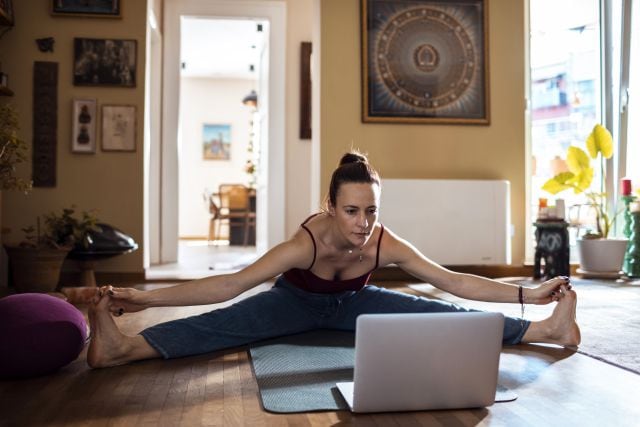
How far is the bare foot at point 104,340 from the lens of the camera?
1911 mm

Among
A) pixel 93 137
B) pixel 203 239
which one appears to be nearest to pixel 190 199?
pixel 203 239

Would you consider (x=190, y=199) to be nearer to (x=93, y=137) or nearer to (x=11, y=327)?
(x=93, y=137)

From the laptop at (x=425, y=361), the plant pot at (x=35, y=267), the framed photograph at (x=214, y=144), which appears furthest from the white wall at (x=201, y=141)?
the laptop at (x=425, y=361)

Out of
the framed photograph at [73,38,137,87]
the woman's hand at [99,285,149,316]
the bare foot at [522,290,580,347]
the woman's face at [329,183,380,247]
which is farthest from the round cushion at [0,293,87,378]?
the framed photograph at [73,38,137,87]

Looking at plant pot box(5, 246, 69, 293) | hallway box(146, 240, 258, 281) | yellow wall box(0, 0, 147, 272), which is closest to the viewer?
plant pot box(5, 246, 69, 293)

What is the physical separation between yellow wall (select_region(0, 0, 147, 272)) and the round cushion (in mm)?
2711

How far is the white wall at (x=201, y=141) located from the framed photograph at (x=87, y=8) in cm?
623

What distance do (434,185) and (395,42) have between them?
1.11 meters

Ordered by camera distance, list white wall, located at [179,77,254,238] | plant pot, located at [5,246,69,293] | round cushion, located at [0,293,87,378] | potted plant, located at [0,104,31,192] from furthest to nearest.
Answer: white wall, located at [179,77,254,238] → plant pot, located at [5,246,69,293] → potted plant, located at [0,104,31,192] → round cushion, located at [0,293,87,378]

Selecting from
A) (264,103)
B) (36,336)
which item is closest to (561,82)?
(264,103)

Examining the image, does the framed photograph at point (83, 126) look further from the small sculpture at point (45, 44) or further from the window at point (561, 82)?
the window at point (561, 82)

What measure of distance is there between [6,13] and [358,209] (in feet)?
11.5

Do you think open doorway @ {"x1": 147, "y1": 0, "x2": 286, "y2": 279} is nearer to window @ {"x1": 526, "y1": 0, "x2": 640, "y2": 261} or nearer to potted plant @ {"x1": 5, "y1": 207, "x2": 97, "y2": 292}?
potted plant @ {"x1": 5, "y1": 207, "x2": 97, "y2": 292}

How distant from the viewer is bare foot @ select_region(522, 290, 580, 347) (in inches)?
88.1
